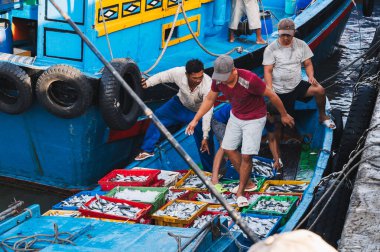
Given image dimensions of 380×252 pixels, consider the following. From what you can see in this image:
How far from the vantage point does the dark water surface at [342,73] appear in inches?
311

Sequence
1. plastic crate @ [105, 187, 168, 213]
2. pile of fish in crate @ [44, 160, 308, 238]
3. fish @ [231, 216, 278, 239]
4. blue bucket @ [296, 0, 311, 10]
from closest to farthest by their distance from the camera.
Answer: fish @ [231, 216, 278, 239], pile of fish in crate @ [44, 160, 308, 238], plastic crate @ [105, 187, 168, 213], blue bucket @ [296, 0, 311, 10]

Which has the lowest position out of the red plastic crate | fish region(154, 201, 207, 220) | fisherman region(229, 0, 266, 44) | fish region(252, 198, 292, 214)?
the red plastic crate

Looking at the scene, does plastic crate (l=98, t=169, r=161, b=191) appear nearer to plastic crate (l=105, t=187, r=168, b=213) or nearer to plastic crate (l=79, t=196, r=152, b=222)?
plastic crate (l=105, t=187, r=168, b=213)

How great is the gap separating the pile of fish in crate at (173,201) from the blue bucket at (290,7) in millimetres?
5286

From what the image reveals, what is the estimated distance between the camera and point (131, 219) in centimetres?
548

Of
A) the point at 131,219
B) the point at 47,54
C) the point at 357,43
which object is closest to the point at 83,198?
the point at 131,219

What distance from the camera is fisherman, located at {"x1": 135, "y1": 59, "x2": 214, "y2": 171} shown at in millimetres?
7027

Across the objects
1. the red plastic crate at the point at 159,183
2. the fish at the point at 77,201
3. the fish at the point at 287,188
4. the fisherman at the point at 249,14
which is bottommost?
the fish at the point at 77,201

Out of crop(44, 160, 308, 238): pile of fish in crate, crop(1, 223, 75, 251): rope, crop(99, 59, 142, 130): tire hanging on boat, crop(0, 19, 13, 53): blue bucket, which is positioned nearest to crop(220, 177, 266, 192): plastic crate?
crop(44, 160, 308, 238): pile of fish in crate

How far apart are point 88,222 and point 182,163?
123 inches

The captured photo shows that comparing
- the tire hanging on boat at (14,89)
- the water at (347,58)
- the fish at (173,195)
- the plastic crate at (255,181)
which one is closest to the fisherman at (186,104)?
the plastic crate at (255,181)

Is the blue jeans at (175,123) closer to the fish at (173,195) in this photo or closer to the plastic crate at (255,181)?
the plastic crate at (255,181)

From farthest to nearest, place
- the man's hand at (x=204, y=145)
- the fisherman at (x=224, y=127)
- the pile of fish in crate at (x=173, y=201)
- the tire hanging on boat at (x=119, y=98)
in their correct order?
the fisherman at (x=224, y=127) < the tire hanging on boat at (x=119, y=98) < the man's hand at (x=204, y=145) < the pile of fish in crate at (x=173, y=201)

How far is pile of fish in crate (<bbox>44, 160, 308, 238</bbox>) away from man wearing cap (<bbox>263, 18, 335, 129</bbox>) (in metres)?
1.00
